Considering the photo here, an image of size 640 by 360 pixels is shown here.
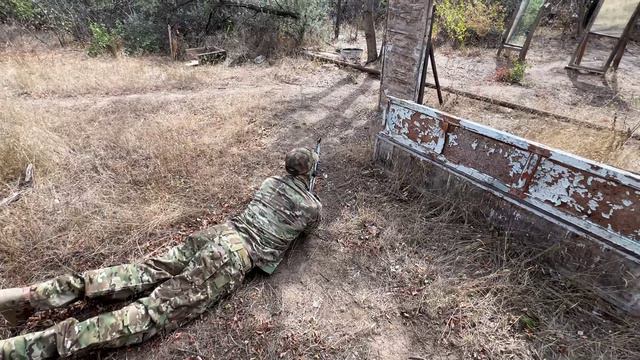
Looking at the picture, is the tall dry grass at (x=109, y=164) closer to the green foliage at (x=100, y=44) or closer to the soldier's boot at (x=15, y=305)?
the soldier's boot at (x=15, y=305)

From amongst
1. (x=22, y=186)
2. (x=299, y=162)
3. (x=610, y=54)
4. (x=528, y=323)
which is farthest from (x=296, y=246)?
(x=610, y=54)

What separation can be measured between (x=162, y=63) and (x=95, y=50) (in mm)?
2150

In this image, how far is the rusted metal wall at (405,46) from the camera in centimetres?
341

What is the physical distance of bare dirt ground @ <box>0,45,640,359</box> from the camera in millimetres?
2129

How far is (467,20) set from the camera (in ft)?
30.7

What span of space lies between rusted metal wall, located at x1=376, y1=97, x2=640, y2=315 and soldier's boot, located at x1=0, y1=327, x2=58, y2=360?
2.96 metres

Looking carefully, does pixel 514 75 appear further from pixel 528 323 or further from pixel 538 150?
pixel 528 323

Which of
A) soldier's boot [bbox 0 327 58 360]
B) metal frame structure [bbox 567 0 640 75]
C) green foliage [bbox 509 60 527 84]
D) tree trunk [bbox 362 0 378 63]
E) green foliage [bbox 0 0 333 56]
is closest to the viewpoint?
soldier's boot [bbox 0 327 58 360]

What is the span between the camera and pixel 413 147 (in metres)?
3.13

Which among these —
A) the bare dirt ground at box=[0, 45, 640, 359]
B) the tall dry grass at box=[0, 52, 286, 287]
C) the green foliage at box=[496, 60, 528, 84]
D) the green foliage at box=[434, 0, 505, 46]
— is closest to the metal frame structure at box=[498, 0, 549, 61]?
the green foliage at box=[434, 0, 505, 46]

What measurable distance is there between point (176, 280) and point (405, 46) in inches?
125

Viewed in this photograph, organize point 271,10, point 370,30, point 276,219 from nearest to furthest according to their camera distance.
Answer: point 276,219 → point 370,30 → point 271,10

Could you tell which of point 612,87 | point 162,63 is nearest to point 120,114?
point 162,63

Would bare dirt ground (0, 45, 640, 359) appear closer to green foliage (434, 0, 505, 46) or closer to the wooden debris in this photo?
the wooden debris
